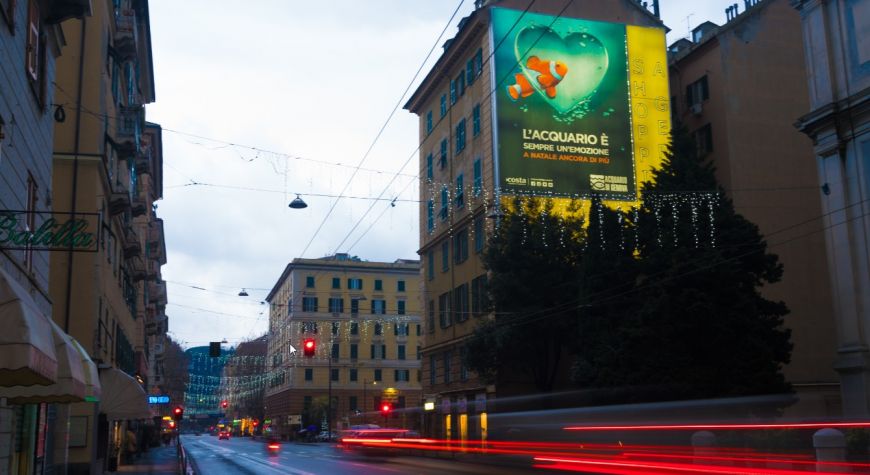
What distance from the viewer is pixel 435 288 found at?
5150cm

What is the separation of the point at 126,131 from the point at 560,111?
18.9m

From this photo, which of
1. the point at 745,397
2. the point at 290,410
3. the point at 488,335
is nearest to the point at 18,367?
the point at 745,397

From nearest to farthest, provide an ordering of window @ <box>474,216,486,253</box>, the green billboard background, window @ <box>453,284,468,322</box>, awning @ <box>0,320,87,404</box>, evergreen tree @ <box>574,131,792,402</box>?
awning @ <box>0,320,87,404</box> < evergreen tree @ <box>574,131,792,402</box> < the green billboard background < window @ <box>474,216,486,253</box> < window @ <box>453,284,468,322</box>

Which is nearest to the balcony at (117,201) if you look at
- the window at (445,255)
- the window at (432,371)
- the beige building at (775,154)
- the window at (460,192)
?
the window at (460,192)

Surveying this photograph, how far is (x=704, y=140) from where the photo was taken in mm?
40312

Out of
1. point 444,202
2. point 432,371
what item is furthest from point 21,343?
point 432,371

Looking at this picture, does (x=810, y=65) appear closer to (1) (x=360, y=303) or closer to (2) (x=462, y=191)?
(2) (x=462, y=191)

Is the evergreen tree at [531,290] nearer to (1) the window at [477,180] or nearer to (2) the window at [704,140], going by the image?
(1) the window at [477,180]

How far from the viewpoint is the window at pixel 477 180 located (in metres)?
42.8

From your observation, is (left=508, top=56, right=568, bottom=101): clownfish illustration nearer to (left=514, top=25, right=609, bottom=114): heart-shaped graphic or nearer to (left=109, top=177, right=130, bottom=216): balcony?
(left=514, top=25, right=609, bottom=114): heart-shaped graphic

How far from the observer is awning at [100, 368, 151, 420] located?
94.2 feet

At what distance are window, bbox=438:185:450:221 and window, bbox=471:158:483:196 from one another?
5.05m

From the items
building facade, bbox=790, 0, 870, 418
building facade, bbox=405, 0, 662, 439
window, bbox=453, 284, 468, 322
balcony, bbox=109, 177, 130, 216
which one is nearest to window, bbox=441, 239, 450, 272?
building facade, bbox=405, 0, 662, 439

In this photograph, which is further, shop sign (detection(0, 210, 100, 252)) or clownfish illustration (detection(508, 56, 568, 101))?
clownfish illustration (detection(508, 56, 568, 101))
